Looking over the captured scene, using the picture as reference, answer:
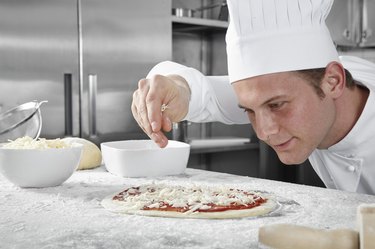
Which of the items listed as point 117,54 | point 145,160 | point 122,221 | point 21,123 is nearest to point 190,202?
point 122,221

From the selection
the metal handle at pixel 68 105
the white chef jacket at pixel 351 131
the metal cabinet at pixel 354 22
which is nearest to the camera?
the white chef jacket at pixel 351 131

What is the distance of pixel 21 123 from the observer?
1875 mm

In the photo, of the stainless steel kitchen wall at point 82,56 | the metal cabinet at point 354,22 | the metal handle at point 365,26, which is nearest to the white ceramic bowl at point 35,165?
the stainless steel kitchen wall at point 82,56

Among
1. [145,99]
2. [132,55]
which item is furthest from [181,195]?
[132,55]

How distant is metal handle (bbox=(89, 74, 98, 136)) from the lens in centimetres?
316

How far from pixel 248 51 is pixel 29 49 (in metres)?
1.89

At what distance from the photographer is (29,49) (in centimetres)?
298

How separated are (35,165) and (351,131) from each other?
37.9 inches

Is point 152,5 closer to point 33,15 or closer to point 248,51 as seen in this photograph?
point 33,15

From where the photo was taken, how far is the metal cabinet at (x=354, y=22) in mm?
4727

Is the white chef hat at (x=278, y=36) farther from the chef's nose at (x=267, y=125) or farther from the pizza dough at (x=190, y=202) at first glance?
the pizza dough at (x=190, y=202)

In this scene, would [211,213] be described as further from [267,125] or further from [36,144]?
[36,144]

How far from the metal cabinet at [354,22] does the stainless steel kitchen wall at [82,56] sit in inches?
75.7

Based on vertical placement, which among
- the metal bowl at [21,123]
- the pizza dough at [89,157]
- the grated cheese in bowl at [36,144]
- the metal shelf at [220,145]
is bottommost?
the metal shelf at [220,145]
